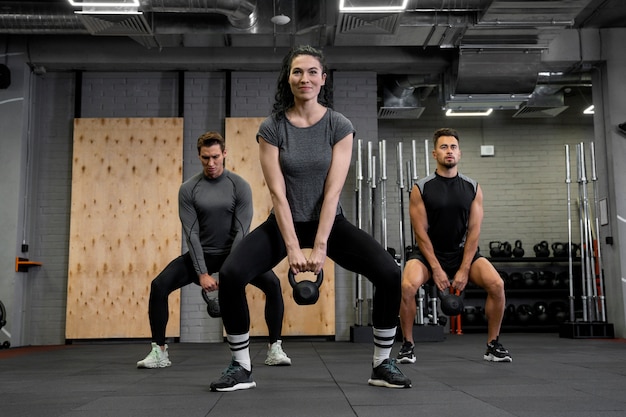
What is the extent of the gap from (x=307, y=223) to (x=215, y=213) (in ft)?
3.95

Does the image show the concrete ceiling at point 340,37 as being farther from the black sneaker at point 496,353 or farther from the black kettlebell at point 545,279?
the black sneaker at point 496,353

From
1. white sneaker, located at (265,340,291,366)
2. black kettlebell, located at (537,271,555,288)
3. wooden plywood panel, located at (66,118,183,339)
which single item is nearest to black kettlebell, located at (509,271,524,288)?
black kettlebell, located at (537,271,555,288)

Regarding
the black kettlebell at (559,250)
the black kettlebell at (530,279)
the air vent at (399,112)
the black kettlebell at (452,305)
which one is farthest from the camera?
the black kettlebell at (559,250)

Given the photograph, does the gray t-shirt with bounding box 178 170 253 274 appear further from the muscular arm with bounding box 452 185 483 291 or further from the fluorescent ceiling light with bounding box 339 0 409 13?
the fluorescent ceiling light with bounding box 339 0 409 13

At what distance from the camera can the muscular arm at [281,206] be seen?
248 cm

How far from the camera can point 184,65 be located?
7184 millimetres

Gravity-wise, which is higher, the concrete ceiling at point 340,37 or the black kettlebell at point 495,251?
the concrete ceiling at point 340,37

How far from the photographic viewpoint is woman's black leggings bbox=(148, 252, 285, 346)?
370cm

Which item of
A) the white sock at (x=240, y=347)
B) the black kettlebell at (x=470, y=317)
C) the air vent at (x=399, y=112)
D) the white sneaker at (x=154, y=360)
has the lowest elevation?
the black kettlebell at (x=470, y=317)

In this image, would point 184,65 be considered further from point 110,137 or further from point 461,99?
point 461,99

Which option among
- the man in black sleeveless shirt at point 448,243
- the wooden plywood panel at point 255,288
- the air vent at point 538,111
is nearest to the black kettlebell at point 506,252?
the air vent at point 538,111

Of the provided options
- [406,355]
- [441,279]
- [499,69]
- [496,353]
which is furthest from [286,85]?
[499,69]

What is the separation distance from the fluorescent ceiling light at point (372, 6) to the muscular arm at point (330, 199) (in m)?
3.08

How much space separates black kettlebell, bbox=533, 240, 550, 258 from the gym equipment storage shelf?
7 cm
